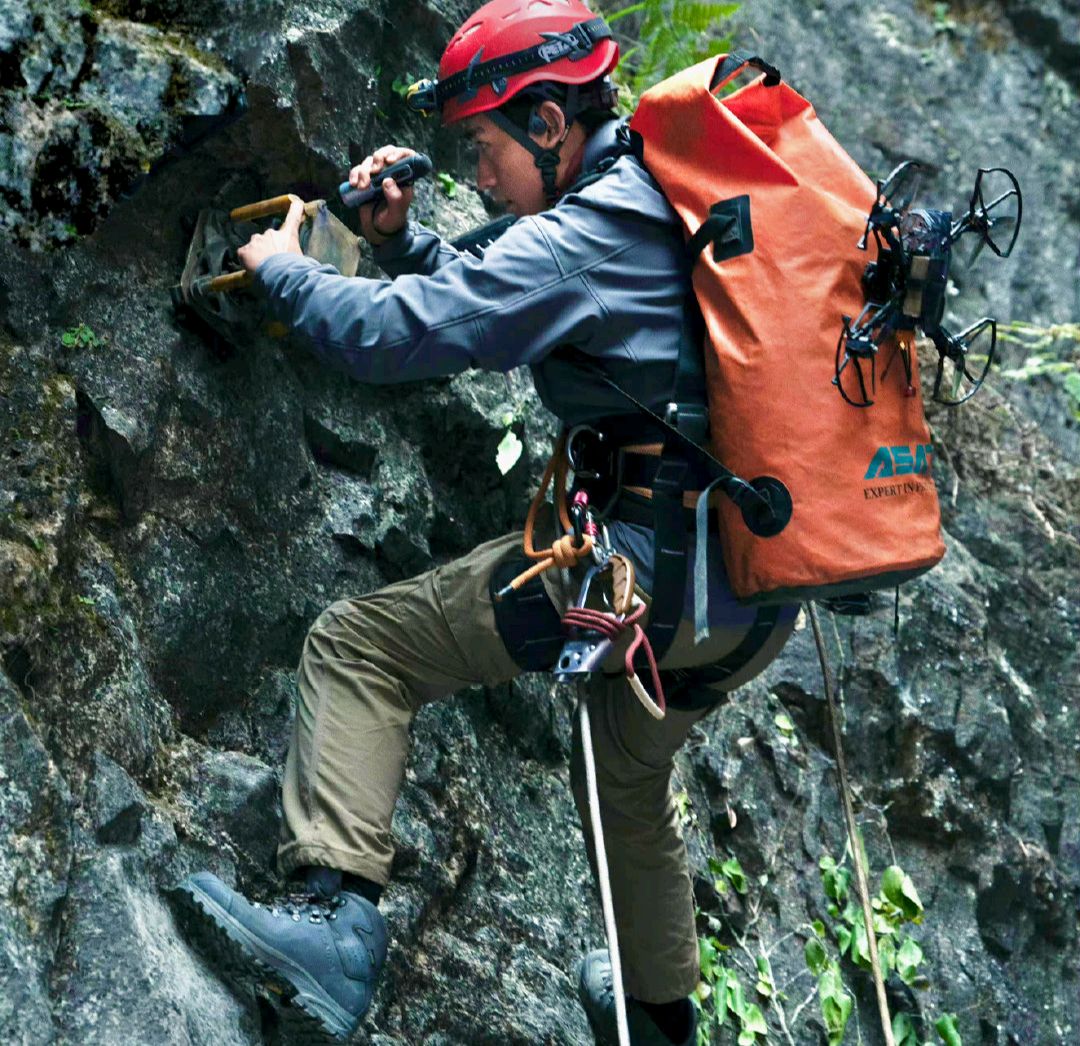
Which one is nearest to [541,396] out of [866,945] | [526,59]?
[526,59]

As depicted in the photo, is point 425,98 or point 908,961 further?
point 908,961

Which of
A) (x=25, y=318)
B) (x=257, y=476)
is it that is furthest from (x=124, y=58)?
(x=257, y=476)

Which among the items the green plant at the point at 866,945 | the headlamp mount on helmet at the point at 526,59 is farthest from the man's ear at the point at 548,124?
the green plant at the point at 866,945

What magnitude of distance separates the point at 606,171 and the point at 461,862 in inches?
102

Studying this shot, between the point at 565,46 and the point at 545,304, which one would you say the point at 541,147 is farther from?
the point at 545,304

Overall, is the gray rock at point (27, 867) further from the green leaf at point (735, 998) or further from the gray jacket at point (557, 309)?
the green leaf at point (735, 998)

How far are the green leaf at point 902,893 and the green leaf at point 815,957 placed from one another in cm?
54

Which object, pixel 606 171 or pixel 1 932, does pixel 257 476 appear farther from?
pixel 1 932

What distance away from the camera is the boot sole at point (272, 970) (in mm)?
3744

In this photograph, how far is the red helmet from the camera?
4383mm

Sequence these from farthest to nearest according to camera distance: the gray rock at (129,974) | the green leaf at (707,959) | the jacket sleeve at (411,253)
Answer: the green leaf at (707,959) < the jacket sleeve at (411,253) < the gray rock at (129,974)

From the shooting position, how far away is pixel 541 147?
4.42 m

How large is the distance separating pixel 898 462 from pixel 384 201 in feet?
6.07

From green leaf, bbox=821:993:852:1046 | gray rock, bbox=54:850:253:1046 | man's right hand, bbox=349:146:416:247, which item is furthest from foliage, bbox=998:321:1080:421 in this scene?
gray rock, bbox=54:850:253:1046
